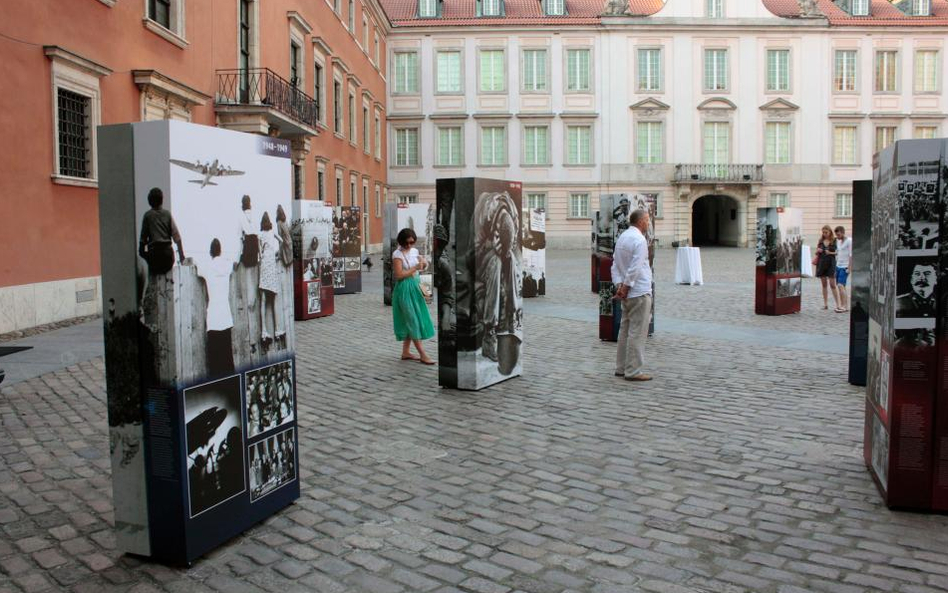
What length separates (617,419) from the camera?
7211mm

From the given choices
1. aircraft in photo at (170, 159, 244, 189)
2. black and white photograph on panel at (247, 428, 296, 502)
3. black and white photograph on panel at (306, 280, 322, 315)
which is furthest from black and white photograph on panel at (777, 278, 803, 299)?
aircraft in photo at (170, 159, 244, 189)

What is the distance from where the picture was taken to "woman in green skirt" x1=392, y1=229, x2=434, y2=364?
10148mm

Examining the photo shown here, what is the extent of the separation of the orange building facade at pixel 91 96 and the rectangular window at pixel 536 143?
21.4 m

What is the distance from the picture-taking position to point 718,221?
177 ft

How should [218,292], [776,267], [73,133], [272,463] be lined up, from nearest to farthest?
[218,292], [272,463], [73,133], [776,267]

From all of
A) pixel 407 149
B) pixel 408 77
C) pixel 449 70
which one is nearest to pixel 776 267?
pixel 407 149

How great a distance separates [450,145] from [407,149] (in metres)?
2.50

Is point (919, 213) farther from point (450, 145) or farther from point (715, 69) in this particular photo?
point (715, 69)

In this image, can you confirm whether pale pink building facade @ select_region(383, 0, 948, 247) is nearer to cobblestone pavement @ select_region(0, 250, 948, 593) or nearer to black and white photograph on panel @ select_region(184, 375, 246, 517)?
cobblestone pavement @ select_region(0, 250, 948, 593)

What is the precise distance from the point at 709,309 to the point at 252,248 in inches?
518

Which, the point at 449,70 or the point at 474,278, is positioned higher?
the point at 449,70

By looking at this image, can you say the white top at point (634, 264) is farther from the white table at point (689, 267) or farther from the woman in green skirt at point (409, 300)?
the white table at point (689, 267)

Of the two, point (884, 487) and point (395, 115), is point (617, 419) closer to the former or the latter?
point (884, 487)

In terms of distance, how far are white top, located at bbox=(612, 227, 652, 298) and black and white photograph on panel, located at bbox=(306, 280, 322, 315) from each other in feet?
24.8
